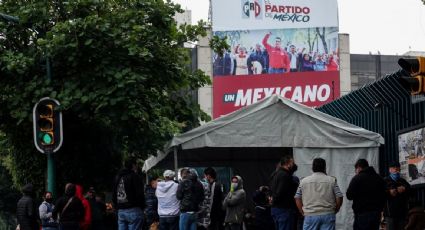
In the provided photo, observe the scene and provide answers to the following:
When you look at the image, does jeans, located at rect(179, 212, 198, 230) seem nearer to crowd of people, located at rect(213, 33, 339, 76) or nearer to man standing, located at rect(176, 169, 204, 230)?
man standing, located at rect(176, 169, 204, 230)

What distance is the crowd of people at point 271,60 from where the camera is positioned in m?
68.6

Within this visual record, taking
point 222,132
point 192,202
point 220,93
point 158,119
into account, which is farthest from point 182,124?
point 220,93

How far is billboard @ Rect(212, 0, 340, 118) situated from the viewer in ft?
223

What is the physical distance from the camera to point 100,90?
58.9ft

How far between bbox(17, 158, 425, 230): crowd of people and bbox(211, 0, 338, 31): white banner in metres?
50.4

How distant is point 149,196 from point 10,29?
482 cm

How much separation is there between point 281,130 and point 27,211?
18.0 ft

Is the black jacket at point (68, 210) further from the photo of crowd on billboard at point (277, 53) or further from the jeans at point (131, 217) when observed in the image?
the photo of crowd on billboard at point (277, 53)

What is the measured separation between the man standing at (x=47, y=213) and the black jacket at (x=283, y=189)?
561cm

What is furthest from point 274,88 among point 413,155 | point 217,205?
point 413,155

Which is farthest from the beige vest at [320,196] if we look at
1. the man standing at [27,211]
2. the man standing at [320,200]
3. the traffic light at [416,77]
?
the man standing at [27,211]

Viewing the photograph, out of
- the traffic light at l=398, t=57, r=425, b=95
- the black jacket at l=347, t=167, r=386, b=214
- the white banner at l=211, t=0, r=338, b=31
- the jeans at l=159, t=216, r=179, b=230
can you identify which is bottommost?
the jeans at l=159, t=216, r=179, b=230

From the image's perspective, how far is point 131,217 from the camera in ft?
51.9

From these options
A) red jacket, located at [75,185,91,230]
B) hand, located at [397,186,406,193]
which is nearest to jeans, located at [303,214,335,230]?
hand, located at [397,186,406,193]
